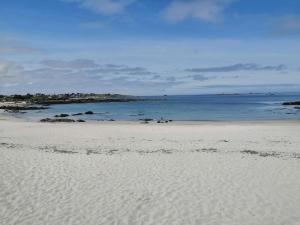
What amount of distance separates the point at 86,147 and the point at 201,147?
212 inches

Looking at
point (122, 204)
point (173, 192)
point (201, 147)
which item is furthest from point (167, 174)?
point (201, 147)

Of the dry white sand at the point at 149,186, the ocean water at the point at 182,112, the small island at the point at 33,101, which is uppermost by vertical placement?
the small island at the point at 33,101

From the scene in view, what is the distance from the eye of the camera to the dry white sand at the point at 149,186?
892 cm

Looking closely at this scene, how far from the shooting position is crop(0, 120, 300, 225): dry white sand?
29.3 ft

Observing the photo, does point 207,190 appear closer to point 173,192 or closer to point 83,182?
point 173,192

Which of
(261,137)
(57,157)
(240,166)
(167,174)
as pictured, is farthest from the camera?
(261,137)

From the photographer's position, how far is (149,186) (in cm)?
1153

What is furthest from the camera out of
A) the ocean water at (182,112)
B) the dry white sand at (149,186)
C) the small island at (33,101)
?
the small island at (33,101)

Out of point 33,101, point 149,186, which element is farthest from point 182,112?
point 149,186

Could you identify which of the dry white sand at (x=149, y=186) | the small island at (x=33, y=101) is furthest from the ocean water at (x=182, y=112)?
the dry white sand at (x=149, y=186)

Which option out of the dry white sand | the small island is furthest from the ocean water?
the dry white sand

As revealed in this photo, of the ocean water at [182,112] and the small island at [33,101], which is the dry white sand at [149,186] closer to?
the ocean water at [182,112]

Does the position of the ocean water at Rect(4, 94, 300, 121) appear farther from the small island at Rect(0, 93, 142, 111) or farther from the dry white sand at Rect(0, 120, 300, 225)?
the dry white sand at Rect(0, 120, 300, 225)

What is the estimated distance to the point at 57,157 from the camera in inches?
625
